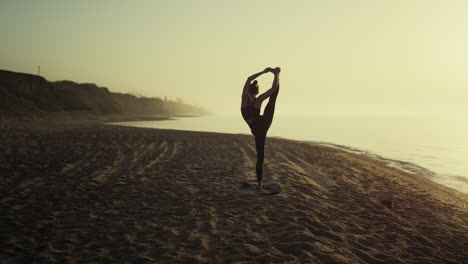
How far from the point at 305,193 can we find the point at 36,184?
7.18 metres

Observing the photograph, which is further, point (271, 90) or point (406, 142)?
point (406, 142)

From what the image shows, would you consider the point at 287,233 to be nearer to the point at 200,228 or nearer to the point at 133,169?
the point at 200,228

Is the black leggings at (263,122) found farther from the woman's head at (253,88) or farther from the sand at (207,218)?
the sand at (207,218)

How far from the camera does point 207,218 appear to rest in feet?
18.0

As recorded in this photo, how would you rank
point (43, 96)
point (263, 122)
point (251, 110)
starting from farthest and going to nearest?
point (43, 96) → point (263, 122) → point (251, 110)

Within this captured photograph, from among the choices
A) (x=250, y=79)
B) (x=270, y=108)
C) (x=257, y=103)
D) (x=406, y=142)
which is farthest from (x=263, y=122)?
(x=406, y=142)

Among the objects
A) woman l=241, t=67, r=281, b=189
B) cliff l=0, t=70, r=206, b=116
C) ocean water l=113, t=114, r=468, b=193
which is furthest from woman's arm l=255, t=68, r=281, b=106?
cliff l=0, t=70, r=206, b=116

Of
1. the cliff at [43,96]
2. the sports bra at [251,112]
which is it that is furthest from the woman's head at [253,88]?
the cliff at [43,96]

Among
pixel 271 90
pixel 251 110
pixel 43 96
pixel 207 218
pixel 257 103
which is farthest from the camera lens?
pixel 43 96

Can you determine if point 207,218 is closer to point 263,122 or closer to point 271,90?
point 263,122

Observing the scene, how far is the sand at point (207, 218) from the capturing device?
410 cm

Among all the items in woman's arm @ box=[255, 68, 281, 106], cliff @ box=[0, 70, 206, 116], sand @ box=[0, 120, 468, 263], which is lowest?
sand @ box=[0, 120, 468, 263]

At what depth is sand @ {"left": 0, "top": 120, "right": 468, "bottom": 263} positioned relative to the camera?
4098 millimetres

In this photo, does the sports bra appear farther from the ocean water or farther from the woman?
the ocean water
